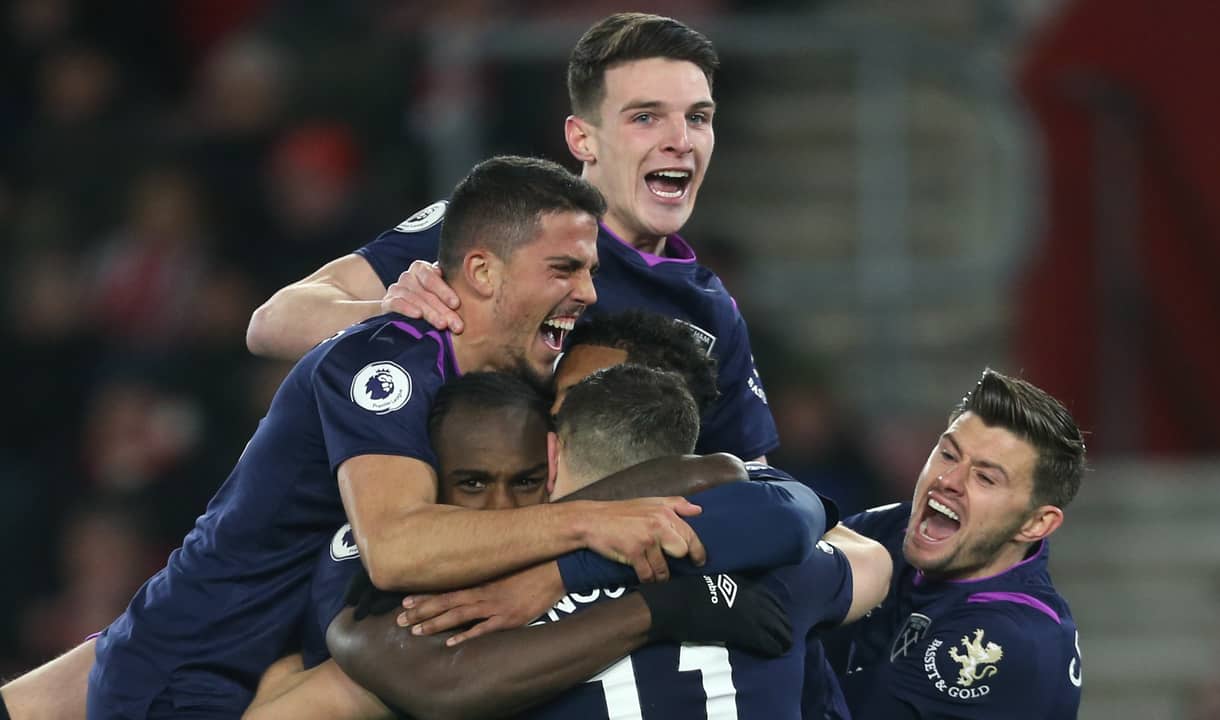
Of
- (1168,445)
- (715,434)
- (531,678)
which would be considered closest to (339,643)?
(531,678)

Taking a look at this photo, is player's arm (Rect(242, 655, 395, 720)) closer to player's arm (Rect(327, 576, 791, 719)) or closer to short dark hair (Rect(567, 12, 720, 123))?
player's arm (Rect(327, 576, 791, 719))

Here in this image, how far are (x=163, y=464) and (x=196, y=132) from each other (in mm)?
1716

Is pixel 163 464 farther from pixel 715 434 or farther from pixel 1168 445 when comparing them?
pixel 1168 445

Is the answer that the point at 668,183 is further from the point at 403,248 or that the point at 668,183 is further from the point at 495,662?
the point at 495,662

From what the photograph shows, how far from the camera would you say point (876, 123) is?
347 inches

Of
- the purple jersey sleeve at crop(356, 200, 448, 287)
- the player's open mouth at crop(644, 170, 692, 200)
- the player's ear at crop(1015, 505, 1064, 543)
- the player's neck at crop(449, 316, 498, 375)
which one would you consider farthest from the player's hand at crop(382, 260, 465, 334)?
the player's ear at crop(1015, 505, 1064, 543)

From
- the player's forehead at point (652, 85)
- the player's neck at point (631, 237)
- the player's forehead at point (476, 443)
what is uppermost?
the player's forehead at point (652, 85)

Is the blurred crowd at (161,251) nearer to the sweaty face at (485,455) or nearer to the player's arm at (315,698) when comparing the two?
the player's arm at (315,698)

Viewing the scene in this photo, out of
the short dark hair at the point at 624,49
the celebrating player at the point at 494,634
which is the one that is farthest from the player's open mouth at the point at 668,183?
the celebrating player at the point at 494,634

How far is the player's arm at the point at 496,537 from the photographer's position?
12.4 ft

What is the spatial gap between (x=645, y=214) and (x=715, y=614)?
4.66ft

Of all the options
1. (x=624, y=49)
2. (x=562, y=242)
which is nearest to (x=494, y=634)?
(x=562, y=242)

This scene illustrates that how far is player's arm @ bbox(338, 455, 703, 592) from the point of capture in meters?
3.78

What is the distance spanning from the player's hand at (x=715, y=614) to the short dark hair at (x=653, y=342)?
587mm
